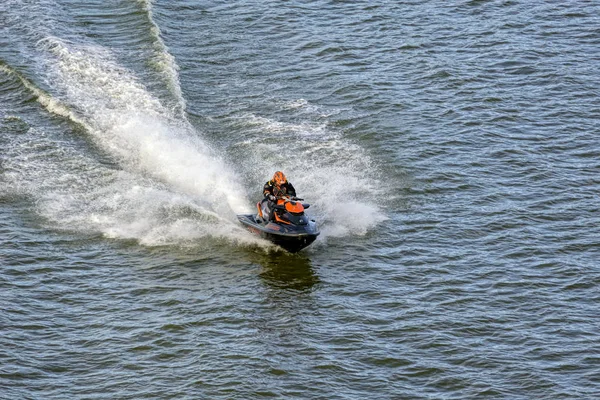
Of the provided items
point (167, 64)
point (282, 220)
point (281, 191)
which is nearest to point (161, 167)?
point (281, 191)

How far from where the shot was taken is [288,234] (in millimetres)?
26922

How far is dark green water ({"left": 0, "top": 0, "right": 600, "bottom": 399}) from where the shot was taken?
22.7 m

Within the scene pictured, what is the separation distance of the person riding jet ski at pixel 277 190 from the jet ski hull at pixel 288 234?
494mm

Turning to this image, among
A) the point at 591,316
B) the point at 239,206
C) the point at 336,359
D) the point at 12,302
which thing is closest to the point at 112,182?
the point at 239,206

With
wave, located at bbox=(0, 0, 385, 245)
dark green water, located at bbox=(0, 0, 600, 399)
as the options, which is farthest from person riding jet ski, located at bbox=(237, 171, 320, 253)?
wave, located at bbox=(0, 0, 385, 245)

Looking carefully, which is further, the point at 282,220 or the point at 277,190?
the point at 277,190

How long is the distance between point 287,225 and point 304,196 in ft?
11.6

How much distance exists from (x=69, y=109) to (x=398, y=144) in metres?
12.8

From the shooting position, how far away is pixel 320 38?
4216 cm

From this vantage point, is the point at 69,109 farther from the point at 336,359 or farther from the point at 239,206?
the point at 336,359

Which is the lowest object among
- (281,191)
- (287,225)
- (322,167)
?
(287,225)

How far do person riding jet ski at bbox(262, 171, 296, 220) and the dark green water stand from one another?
4.53 ft

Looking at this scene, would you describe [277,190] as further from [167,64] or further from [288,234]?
[167,64]

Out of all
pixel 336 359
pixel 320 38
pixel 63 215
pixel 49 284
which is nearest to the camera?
pixel 336 359
